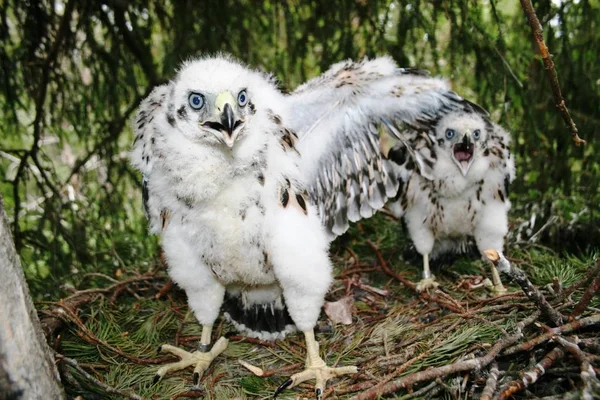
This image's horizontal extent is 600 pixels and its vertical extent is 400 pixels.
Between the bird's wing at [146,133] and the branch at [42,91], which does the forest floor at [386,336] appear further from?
the bird's wing at [146,133]

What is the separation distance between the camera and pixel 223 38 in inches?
170

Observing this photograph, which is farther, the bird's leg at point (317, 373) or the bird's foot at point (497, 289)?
the bird's foot at point (497, 289)

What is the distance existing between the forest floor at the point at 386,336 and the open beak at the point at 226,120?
132cm

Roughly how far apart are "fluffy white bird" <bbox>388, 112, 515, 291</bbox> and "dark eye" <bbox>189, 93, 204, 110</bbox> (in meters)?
1.43

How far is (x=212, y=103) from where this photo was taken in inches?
102

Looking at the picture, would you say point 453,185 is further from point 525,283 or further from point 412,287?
point 525,283

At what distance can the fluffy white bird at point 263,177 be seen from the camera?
2717 millimetres

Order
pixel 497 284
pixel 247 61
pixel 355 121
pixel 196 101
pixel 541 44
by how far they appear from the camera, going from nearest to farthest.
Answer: pixel 541 44 < pixel 196 101 < pixel 355 121 < pixel 497 284 < pixel 247 61

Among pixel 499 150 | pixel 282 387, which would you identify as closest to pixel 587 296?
pixel 499 150

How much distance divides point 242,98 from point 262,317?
1.48 metres

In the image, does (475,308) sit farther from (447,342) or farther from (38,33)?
(38,33)

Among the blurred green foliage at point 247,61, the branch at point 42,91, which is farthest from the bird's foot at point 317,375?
the branch at point 42,91

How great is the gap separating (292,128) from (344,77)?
1.39 ft

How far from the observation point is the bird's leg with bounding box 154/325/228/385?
3170mm
